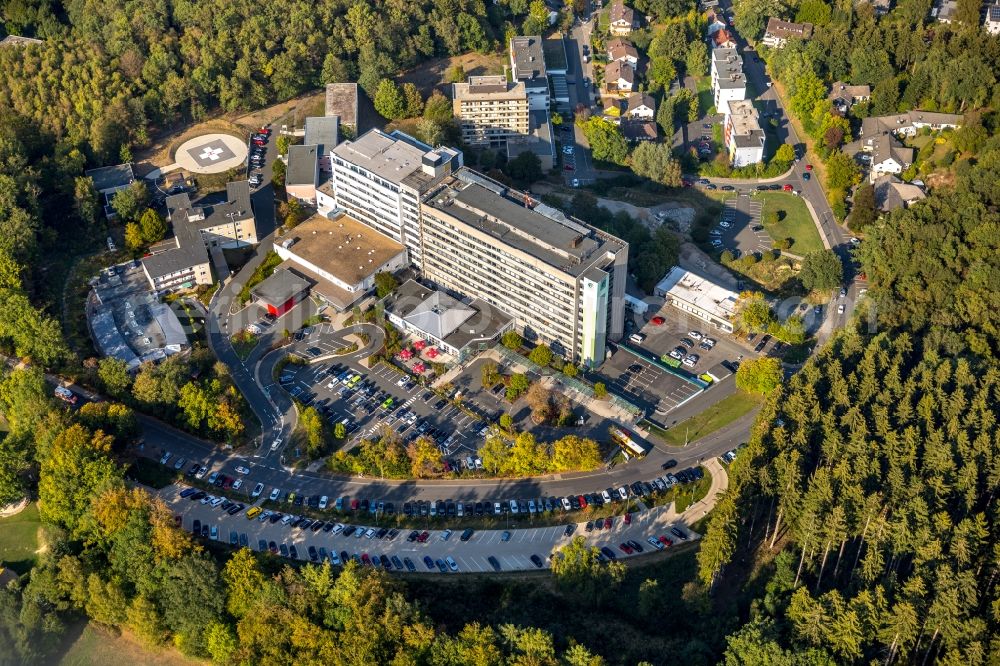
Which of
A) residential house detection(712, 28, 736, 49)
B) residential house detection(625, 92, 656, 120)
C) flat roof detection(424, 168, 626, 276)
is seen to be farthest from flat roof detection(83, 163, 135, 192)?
residential house detection(712, 28, 736, 49)

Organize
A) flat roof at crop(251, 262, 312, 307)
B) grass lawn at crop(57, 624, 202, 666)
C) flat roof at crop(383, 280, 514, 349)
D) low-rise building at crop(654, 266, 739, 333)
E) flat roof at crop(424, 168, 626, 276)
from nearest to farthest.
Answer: grass lawn at crop(57, 624, 202, 666)
flat roof at crop(424, 168, 626, 276)
flat roof at crop(383, 280, 514, 349)
flat roof at crop(251, 262, 312, 307)
low-rise building at crop(654, 266, 739, 333)

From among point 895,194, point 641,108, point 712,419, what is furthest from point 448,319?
point 895,194

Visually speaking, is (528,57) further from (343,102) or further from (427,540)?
(427,540)

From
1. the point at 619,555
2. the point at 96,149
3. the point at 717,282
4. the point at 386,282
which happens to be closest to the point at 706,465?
the point at 619,555

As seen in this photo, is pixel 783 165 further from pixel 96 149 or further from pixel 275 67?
pixel 96 149

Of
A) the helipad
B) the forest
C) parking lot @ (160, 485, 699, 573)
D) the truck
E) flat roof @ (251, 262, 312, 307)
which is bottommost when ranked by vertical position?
parking lot @ (160, 485, 699, 573)

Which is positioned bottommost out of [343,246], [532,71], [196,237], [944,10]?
[343,246]

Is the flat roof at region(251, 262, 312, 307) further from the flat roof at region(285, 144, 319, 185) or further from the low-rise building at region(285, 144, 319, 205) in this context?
the flat roof at region(285, 144, 319, 185)
